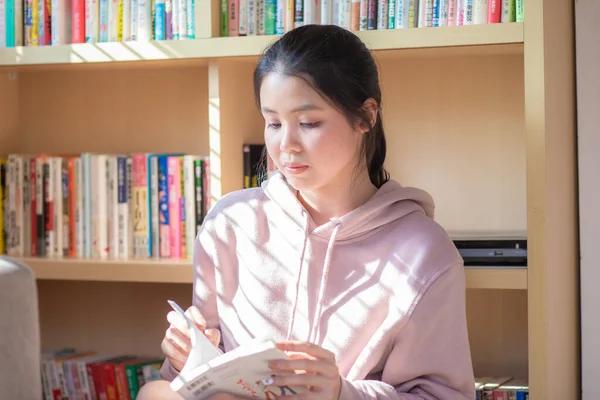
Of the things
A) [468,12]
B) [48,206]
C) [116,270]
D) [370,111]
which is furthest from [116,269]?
[468,12]

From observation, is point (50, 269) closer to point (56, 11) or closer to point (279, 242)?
point (56, 11)

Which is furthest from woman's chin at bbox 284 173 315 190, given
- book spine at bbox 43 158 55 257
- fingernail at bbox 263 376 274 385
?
book spine at bbox 43 158 55 257

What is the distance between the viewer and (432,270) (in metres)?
1.32

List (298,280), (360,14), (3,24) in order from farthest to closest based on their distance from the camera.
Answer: (3,24) < (360,14) < (298,280)

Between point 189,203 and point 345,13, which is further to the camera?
point 189,203

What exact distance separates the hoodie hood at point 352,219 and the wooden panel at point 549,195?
23 centimetres

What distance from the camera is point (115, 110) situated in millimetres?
2139

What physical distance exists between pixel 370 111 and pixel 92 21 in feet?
2.52

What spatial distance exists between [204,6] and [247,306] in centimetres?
63

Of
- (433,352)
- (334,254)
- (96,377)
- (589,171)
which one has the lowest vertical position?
(96,377)

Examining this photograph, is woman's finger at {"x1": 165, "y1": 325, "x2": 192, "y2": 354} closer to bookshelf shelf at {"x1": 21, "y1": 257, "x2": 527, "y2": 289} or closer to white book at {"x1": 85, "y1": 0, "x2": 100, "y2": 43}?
bookshelf shelf at {"x1": 21, "y1": 257, "x2": 527, "y2": 289}

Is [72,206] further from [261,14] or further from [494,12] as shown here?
[494,12]

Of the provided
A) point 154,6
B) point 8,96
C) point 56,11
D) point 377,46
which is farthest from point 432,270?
point 8,96

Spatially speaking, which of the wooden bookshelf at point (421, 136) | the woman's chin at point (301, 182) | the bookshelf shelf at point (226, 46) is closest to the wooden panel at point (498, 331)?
the wooden bookshelf at point (421, 136)
